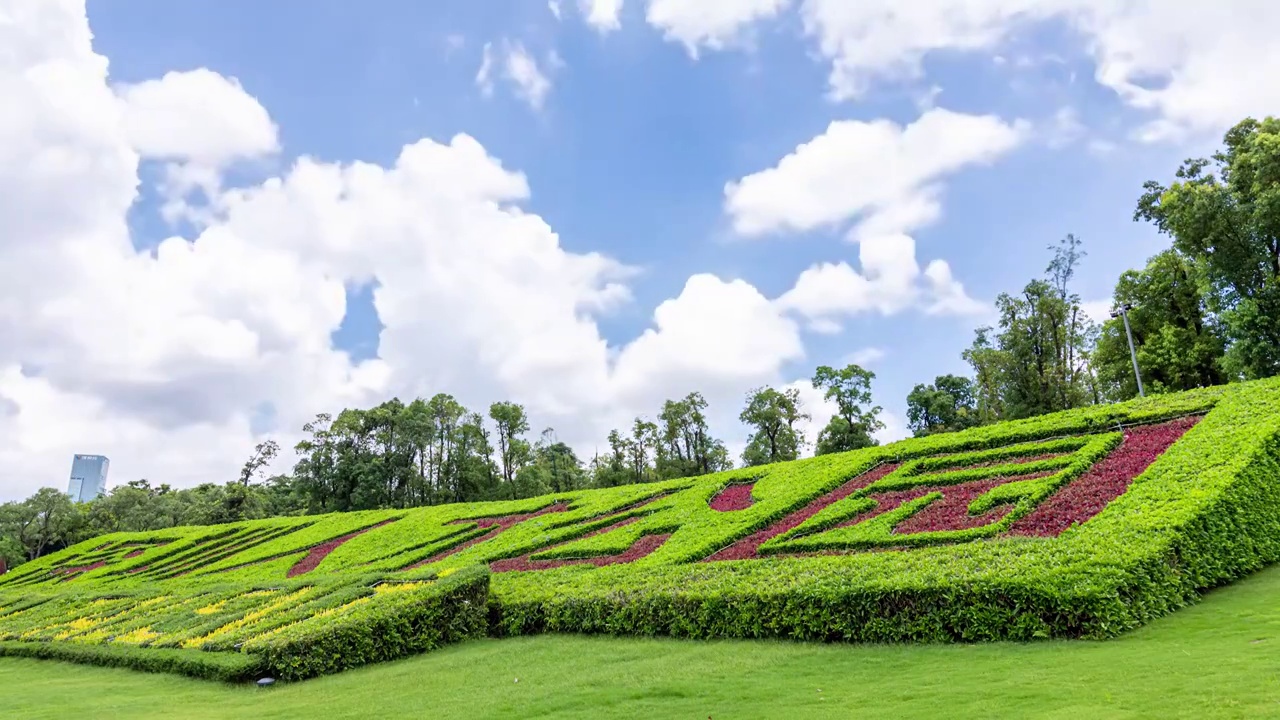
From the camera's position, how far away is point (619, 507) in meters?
18.4

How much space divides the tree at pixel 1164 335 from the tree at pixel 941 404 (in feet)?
45.7

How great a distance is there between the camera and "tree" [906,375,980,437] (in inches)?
→ 1648

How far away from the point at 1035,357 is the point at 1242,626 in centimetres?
2801

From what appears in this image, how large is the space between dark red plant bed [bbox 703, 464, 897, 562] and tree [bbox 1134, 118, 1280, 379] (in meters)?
13.3

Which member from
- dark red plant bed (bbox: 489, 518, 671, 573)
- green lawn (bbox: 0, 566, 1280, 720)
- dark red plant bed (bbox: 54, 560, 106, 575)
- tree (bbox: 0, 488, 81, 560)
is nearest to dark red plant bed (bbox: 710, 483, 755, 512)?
dark red plant bed (bbox: 489, 518, 671, 573)

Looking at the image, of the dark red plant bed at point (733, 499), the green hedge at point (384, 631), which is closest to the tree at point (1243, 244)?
the dark red plant bed at point (733, 499)

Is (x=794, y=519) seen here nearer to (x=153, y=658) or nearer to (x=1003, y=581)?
(x=1003, y=581)

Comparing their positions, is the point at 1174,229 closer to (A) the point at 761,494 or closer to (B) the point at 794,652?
(A) the point at 761,494

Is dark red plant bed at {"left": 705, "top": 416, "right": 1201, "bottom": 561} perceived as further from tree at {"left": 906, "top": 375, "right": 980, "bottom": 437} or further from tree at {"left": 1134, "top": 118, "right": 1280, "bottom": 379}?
tree at {"left": 906, "top": 375, "right": 980, "bottom": 437}

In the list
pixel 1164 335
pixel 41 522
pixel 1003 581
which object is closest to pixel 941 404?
pixel 1164 335

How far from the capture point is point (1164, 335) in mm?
24156

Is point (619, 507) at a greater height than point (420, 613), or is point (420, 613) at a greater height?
point (619, 507)

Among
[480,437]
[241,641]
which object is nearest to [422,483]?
[480,437]

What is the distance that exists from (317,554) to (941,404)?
36272mm
